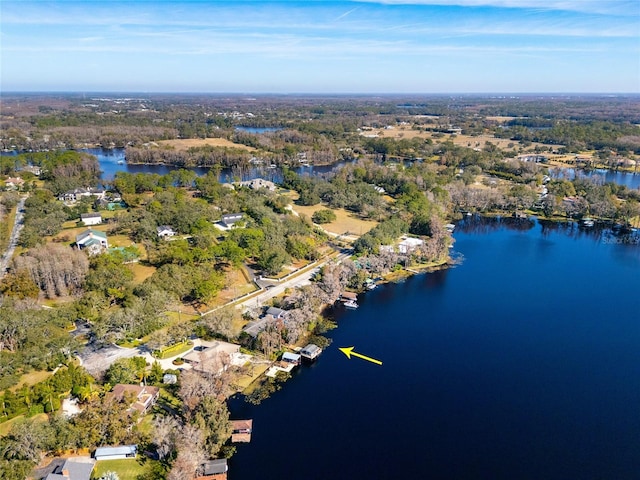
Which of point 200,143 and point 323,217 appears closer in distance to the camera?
point 323,217

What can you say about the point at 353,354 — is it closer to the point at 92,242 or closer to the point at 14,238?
the point at 92,242

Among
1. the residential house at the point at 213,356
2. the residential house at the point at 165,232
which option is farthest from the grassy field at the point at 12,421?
the residential house at the point at 165,232

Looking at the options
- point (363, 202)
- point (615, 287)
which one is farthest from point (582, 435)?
point (363, 202)

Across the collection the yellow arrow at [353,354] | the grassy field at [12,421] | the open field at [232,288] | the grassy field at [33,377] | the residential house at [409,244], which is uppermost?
the residential house at [409,244]

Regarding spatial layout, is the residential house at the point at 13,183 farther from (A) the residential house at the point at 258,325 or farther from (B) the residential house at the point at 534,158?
(B) the residential house at the point at 534,158

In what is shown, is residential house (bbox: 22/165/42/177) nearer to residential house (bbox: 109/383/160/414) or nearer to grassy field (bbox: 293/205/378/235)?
grassy field (bbox: 293/205/378/235)

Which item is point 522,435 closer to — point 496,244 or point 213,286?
point 213,286

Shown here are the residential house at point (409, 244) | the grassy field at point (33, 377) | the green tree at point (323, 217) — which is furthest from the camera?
the green tree at point (323, 217)

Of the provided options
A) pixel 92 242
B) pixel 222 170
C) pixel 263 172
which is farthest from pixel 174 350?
pixel 222 170
